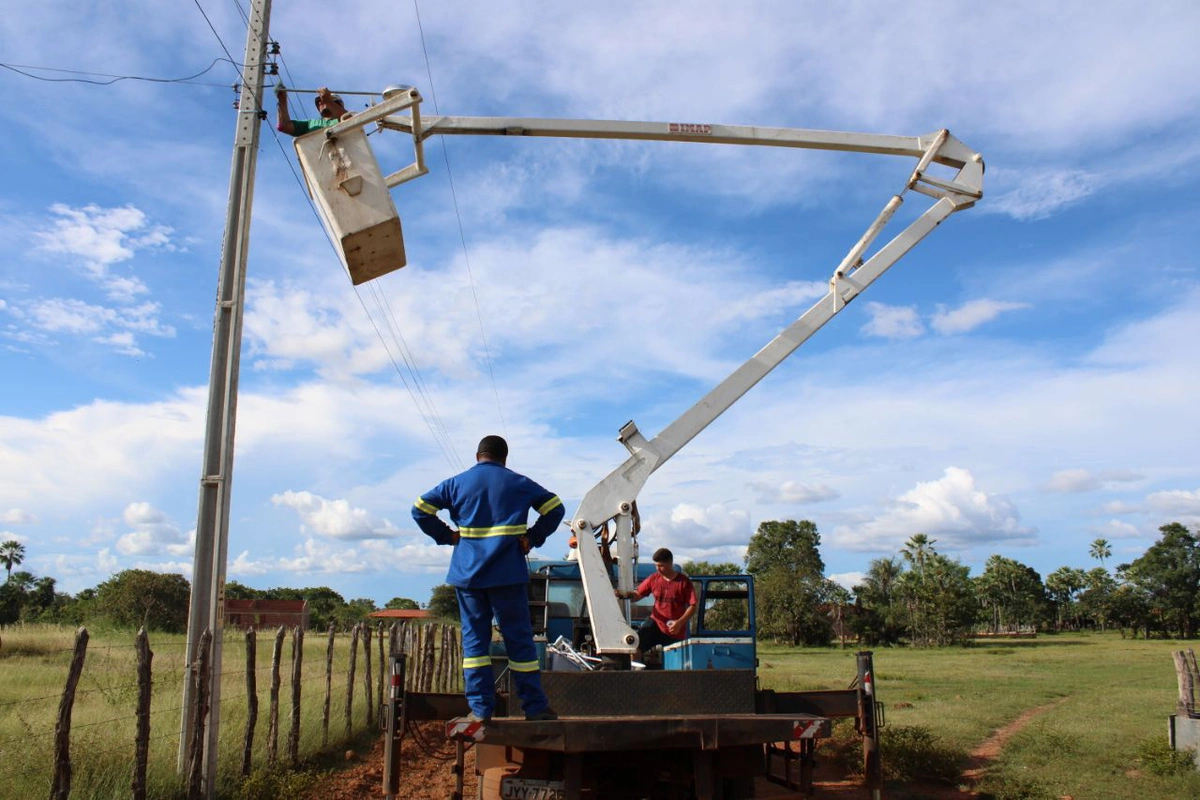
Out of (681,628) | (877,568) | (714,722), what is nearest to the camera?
(714,722)

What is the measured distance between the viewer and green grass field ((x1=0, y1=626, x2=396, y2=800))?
23.2 feet

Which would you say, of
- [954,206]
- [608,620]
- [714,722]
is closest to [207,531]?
[608,620]

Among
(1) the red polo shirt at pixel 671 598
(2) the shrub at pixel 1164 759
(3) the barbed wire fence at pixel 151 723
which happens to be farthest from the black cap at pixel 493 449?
(2) the shrub at pixel 1164 759

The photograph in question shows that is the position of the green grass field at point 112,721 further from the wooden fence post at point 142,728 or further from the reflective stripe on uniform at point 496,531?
the reflective stripe on uniform at point 496,531

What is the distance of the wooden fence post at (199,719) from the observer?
7.81m

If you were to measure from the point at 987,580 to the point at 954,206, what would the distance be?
4058 inches

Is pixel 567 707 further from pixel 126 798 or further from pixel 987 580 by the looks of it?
pixel 987 580

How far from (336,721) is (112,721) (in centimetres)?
399

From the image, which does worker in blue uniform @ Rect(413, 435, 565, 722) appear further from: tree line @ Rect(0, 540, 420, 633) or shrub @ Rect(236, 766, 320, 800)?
tree line @ Rect(0, 540, 420, 633)

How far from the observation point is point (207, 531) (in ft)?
27.7

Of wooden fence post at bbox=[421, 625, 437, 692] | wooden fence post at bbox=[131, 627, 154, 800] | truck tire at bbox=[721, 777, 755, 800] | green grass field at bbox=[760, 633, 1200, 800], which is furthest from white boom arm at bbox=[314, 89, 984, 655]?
wooden fence post at bbox=[421, 625, 437, 692]

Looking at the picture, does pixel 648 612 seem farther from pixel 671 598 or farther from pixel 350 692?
pixel 350 692

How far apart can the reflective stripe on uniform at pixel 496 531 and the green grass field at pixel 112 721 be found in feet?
13.2

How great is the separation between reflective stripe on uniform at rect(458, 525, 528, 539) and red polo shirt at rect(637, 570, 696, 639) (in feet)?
8.12
